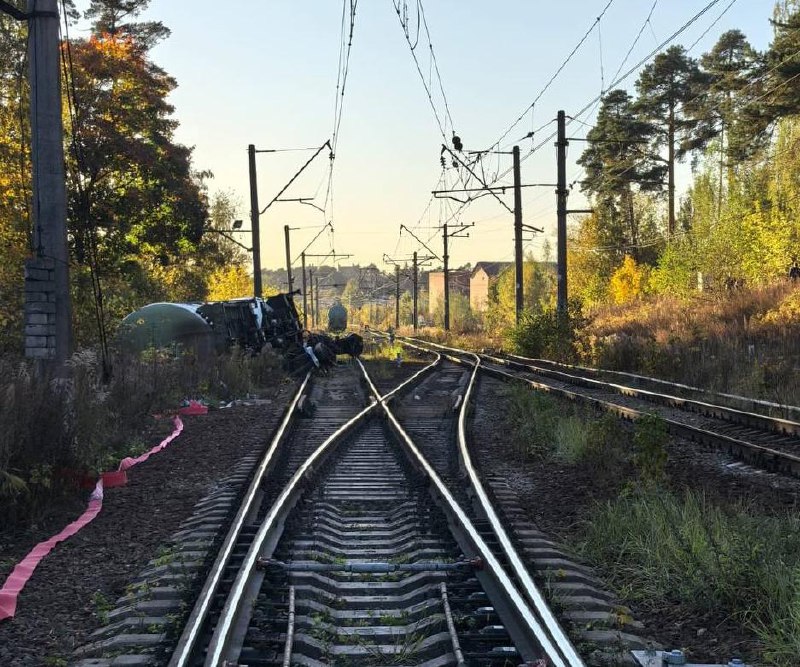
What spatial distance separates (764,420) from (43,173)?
10166mm

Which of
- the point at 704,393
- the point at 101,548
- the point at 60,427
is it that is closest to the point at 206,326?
the point at 704,393

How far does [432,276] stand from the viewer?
161m

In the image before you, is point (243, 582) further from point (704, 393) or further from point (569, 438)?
point (704, 393)

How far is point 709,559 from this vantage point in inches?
200

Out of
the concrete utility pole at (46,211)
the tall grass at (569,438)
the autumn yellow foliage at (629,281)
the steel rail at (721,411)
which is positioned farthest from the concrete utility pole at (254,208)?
the autumn yellow foliage at (629,281)

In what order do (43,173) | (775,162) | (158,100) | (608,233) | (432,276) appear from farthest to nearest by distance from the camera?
1. (432,276)
2. (608,233)
3. (775,162)
4. (158,100)
5. (43,173)

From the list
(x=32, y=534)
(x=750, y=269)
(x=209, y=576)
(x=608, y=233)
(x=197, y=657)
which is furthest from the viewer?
(x=608, y=233)

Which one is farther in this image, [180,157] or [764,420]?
[180,157]

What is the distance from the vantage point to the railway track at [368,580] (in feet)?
13.2

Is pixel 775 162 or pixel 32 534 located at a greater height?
pixel 775 162

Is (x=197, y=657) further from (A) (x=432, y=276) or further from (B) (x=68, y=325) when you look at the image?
(A) (x=432, y=276)

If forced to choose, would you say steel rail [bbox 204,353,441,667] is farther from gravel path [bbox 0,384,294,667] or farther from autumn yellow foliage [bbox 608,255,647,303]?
autumn yellow foliage [bbox 608,255,647,303]

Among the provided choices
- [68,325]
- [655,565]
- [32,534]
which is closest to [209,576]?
[32,534]

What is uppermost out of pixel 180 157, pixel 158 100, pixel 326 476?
pixel 158 100
